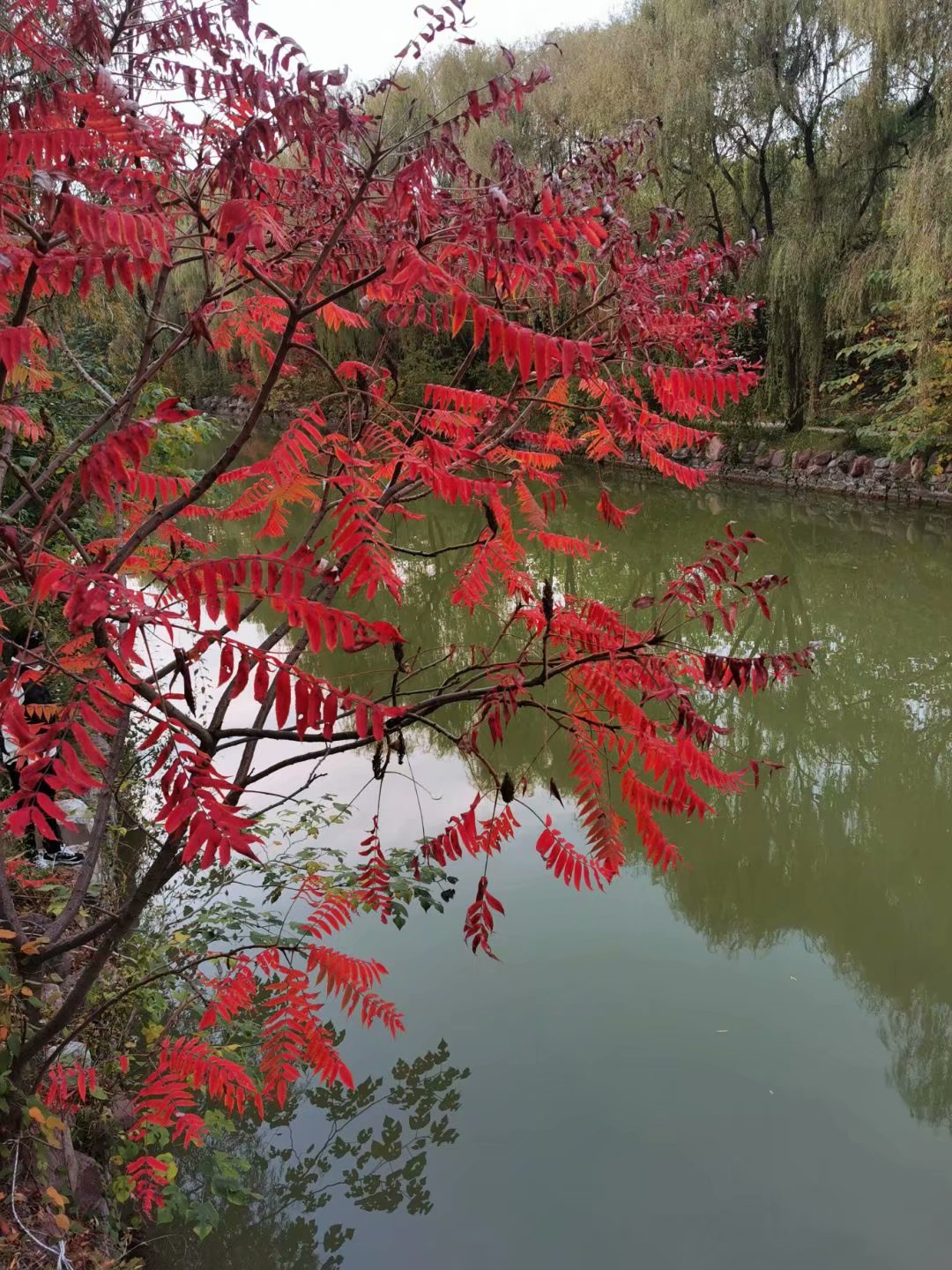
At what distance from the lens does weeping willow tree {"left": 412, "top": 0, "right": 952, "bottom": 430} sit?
10969 mm

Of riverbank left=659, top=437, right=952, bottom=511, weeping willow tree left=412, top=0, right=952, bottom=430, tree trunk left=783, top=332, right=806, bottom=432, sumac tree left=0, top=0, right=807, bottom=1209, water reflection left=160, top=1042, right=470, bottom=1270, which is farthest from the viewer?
tree trunk left=783, top=332, right=806, bottom=432

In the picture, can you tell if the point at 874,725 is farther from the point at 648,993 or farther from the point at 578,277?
the point at 578,277

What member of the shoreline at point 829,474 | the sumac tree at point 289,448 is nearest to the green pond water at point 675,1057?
the sumac tree at point 289,448

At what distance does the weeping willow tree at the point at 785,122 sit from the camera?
36.0 ft

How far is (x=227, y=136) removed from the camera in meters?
1.79

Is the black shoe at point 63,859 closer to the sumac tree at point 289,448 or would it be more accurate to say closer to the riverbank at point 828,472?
the sumac tree at point 289,448

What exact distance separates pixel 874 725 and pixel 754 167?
11.0 meters

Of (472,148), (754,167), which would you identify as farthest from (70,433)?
(754,167)

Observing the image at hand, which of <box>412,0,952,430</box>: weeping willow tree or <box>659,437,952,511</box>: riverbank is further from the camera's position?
<box>659,437,952,511</box>: riverbank

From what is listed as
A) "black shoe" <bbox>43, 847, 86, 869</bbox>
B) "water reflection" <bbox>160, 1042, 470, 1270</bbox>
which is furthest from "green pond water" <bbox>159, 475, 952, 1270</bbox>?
"black shoe" <bbox>43, 847, 86, 869</bbox>

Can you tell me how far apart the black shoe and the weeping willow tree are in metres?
10.1

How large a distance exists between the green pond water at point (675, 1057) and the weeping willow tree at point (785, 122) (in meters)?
8.21

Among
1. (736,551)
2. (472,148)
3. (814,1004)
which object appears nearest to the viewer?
(736,551)

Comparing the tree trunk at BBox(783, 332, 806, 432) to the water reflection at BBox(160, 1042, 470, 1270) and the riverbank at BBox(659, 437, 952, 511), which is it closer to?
the riverbank at BBox(659, 437, 952, 511)
